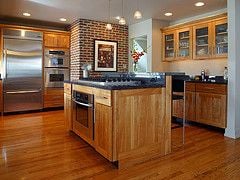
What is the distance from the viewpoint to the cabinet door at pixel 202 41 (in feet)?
14.8

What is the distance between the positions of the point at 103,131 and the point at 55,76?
3.95 m

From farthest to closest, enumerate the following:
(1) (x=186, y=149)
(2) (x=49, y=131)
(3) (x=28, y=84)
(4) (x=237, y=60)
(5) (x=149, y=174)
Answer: (3) (x=28, y=84)
(2) (x=49, y=131)
(4) (x=237, y=60)
(1) (x=186, y=149)
(5) (x=149, y=174)

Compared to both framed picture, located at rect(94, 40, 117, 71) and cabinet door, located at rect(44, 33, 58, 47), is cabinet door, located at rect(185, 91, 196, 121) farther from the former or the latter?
cabinet door, located at rect(44, 33, 58, 47)

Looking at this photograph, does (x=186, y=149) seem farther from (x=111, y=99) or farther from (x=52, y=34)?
(x=52, y=34)

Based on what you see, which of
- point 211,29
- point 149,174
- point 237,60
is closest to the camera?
point 149,174

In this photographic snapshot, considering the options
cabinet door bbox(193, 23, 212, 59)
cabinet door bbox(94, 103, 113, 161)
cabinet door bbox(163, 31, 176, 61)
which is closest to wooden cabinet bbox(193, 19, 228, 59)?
cabinet door bbox(193, 23, 212, 59)

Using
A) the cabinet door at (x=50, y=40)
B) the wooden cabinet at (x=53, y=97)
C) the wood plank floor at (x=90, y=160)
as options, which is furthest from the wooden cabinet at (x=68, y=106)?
the cabinet door at (x=50, y=40)

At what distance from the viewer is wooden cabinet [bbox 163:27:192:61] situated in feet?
16.3

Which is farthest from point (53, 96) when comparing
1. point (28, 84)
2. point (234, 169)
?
point (234, 169)

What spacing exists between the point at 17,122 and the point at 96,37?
291 centimetres

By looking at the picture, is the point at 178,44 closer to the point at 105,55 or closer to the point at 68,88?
the point at 105,55

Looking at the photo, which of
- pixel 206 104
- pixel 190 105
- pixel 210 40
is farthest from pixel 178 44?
pixel 206 104

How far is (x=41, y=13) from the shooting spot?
515 centimetres

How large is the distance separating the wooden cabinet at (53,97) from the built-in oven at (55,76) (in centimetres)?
14
